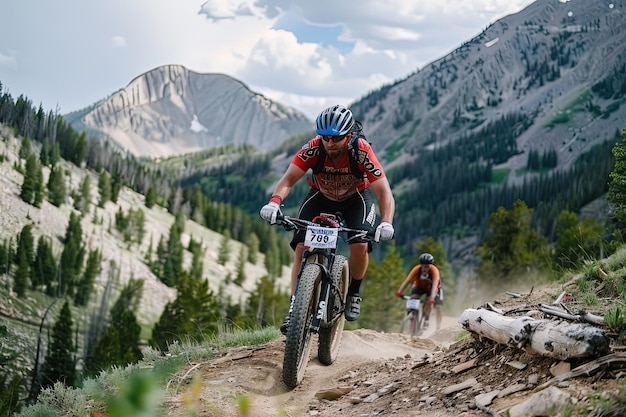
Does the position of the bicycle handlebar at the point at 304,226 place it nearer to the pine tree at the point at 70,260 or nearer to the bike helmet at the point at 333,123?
the bike helmet at the point at 333,123

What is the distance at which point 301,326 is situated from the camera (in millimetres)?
6832

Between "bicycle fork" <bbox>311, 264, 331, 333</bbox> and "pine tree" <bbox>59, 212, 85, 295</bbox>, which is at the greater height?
"bicycle fork" <bbox>311, 264, 331, 333</bbox>

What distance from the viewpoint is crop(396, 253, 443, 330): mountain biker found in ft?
52.0

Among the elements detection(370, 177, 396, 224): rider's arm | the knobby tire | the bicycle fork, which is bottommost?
the knobby tire

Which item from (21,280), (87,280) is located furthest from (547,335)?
(87,280)

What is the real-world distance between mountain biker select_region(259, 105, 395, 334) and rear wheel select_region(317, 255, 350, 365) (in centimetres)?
19

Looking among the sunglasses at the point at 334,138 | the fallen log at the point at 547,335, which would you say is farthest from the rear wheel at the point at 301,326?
the fallen log at the point at 547,335

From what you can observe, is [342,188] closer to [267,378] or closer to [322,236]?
[322,236]

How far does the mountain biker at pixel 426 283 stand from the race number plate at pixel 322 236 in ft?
28.9

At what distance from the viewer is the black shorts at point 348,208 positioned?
809 centimetres

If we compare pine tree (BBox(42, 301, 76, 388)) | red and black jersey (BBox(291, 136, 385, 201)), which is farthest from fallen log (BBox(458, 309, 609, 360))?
pine tree (BBox(42, 301, 76, 388))

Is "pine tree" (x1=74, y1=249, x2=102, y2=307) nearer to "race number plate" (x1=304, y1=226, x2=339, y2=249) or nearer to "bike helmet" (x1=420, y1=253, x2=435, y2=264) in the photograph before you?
"bike helmet" (x1=420, y1=253, x2=435, y2=264)

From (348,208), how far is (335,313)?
1.26 meters

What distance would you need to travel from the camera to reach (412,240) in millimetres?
188875
